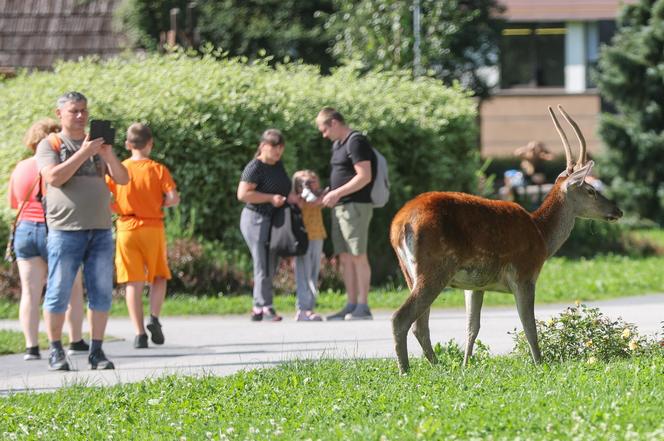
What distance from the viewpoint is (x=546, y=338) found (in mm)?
9781

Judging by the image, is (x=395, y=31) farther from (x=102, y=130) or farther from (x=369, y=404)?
(x=369, y=404)

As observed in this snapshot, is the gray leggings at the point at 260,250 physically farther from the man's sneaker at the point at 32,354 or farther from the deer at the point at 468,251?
the deer at the point at 468,251

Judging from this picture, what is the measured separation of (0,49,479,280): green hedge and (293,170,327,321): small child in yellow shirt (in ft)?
5.54

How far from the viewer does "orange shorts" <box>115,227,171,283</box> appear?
1210cm

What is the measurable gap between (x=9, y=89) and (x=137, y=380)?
8.29 meters

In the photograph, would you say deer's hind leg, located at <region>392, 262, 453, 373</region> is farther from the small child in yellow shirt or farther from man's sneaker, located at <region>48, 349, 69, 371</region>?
the small child in yellow shirt

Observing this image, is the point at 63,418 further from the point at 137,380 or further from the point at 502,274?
the point at 502,274

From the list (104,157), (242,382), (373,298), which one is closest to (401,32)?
(373,298)

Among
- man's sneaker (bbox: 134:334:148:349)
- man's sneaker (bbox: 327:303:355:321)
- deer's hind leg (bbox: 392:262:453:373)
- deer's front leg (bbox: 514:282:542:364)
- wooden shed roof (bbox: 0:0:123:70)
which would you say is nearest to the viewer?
deer's hind leg (bbox: 392:262:453:373)

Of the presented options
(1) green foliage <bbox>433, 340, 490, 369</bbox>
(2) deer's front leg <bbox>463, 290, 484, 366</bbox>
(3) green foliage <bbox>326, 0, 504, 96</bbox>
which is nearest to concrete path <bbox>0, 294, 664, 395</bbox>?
(1) green foliage <bbox>433, 340, 490, 369</bbox>

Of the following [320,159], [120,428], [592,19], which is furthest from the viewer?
[592,19]

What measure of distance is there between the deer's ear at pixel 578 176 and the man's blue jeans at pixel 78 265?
3.46m

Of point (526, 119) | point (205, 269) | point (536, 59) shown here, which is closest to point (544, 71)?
point (536, 59)

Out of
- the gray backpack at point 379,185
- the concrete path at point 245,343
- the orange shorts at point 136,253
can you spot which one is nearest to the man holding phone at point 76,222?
the concrete path at point 245,343
